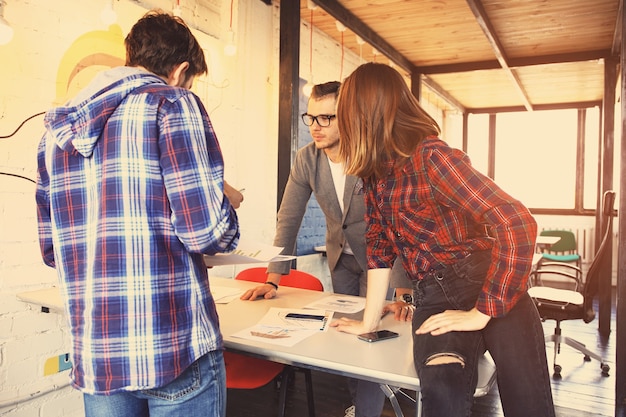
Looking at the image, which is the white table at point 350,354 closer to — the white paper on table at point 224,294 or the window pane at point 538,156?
the white paper on table at point 224,294

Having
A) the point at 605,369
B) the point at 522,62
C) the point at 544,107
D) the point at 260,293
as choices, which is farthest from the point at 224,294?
the point at 544,107

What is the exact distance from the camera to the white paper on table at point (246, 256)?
1379 millimetres

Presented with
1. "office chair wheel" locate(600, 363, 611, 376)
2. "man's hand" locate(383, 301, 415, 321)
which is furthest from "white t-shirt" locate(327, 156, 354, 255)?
"office chair wheel" locate(600, 363, 611, 376)

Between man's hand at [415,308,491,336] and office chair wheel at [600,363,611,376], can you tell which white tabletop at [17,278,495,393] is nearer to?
man's hand at [415,308,491,336]

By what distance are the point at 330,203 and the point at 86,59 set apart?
1406 millimetres

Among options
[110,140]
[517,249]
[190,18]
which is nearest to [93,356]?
[110,140]

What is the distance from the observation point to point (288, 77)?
11.9ft

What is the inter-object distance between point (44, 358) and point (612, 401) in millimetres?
3308

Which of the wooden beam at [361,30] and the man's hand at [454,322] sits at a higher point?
the wooden beam at [361,30]

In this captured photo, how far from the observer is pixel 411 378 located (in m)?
1.20

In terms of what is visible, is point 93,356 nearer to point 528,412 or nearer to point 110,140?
point 110,140

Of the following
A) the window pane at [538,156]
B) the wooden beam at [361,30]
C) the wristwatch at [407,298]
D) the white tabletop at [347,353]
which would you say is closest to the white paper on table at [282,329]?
the white tabletop at [347,353]

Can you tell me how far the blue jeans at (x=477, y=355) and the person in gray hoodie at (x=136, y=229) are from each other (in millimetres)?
508

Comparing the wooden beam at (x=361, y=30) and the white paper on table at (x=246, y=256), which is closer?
the white paper on table at (x=246, y=256)
